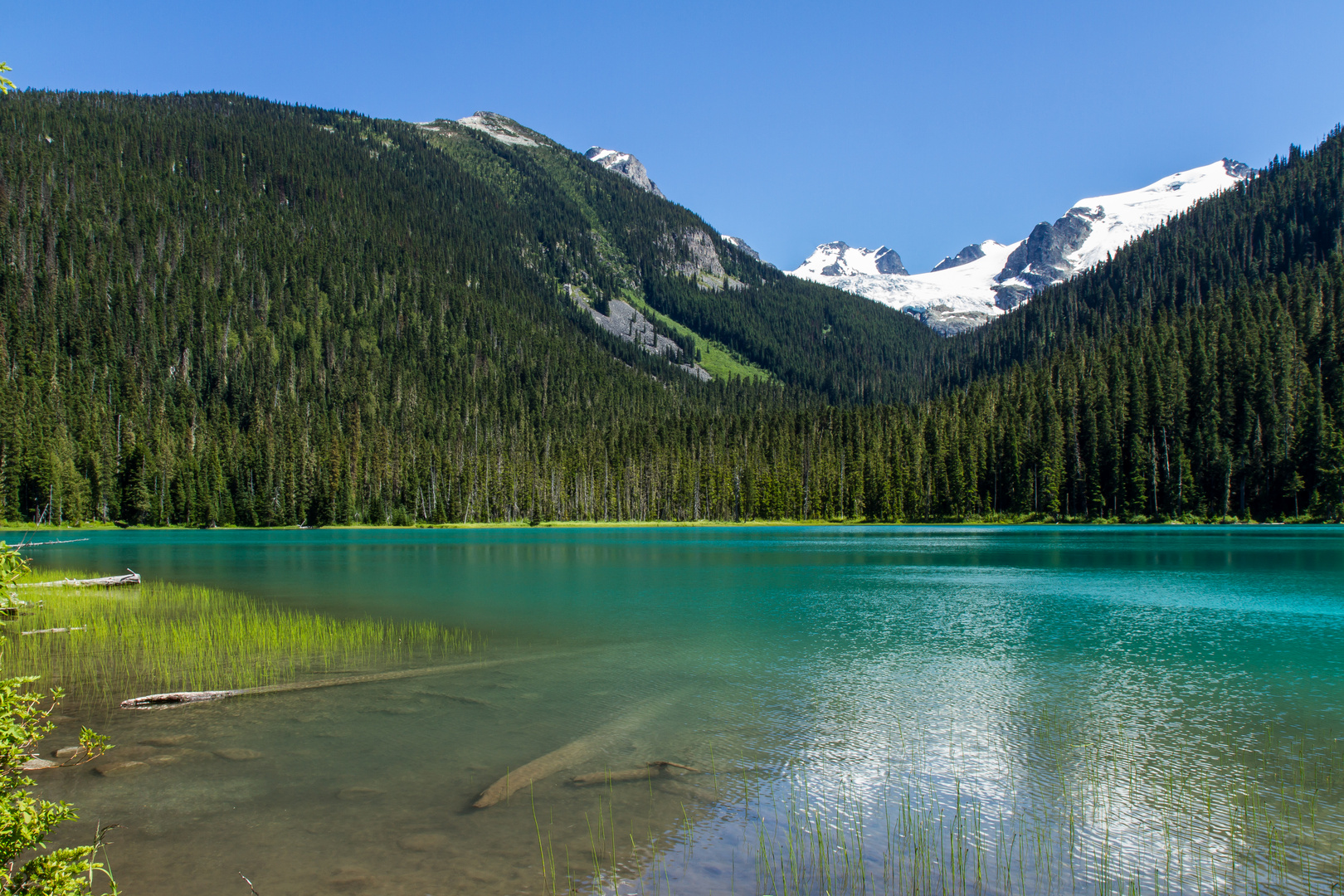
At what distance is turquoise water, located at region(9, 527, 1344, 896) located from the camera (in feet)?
31.4

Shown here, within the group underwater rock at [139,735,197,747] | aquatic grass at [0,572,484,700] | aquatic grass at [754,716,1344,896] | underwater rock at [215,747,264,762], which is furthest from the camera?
aquatic grass at [0,572,484,700]

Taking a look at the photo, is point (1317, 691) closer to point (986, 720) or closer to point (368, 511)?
point (986, 720)

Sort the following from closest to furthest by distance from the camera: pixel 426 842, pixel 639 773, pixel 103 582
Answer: pixel 426 842
pixel 639 773
pixel 103 582

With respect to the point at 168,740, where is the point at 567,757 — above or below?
below

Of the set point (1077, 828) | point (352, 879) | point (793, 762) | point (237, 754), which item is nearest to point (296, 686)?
point (237, 754)

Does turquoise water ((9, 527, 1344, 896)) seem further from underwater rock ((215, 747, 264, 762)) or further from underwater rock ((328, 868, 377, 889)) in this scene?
underwater rock ((215, 747, 264, 762))

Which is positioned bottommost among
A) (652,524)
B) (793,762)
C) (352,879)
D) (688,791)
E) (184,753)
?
(652,524)

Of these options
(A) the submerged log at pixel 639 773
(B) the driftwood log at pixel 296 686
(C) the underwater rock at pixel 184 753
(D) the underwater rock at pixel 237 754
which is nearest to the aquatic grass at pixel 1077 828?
(A) the submerged log at pixel 639 773

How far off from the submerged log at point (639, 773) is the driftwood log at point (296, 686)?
942cm

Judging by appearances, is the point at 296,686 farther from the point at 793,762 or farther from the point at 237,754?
the point at 793,762

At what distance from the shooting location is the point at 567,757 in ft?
44.6

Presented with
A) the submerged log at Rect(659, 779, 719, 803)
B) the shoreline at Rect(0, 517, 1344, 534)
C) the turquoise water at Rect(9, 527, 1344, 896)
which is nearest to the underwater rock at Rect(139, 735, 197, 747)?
the turquoise water at Rect(9, 527, 1344, 896)

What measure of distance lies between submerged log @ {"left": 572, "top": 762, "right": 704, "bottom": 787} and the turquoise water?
0.27m

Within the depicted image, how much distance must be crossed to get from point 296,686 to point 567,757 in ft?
30.0
